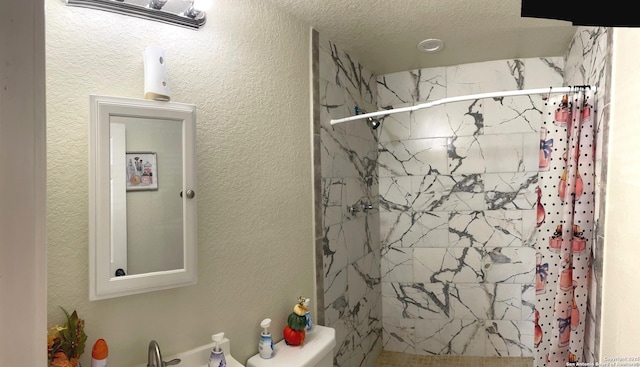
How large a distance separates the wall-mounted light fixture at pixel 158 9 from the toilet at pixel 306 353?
1425 millimetres

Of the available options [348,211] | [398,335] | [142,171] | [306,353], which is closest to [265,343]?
[306,353]

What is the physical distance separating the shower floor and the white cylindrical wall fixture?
103 inches

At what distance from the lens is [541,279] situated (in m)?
1.85

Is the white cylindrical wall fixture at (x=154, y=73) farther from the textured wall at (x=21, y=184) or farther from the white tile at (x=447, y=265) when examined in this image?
the white tile at (x=447, y=265)

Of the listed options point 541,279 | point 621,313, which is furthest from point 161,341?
point 541,279

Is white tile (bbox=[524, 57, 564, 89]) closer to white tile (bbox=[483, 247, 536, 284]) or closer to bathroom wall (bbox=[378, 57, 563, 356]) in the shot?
bathroom wall (bbox=[378, 57, 563, 356])

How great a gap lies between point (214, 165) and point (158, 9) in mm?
602

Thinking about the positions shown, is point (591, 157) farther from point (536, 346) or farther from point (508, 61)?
point (508, 61)

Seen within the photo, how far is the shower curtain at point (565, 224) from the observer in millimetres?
1677

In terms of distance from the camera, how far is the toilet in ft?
5.09

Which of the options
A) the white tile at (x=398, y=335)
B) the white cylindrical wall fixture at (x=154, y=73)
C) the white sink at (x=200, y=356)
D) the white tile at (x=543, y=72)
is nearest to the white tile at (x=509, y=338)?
the white tile at (x=398, y=335)

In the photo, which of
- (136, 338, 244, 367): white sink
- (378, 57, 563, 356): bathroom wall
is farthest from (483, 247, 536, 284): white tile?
(136, 338, 244, 367): white sink

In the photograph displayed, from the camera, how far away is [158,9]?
4.18ft

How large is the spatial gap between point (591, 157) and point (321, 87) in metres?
1.43
